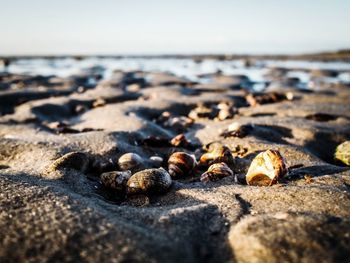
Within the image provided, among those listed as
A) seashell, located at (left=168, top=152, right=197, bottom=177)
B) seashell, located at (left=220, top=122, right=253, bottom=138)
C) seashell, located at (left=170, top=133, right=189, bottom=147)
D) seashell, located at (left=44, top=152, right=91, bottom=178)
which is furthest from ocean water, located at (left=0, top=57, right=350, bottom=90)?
seashell, located at (left=44, top=152, right=91, bottom=178)

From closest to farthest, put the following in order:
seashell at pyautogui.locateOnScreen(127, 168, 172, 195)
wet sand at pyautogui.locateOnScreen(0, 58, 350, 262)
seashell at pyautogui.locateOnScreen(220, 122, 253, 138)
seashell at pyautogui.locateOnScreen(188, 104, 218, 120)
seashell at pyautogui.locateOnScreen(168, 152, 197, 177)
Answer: wet sand at pyautogui.locateOnScreen(0, 58, 350, 262), seashell at pyautogui.locateOnScreen(127, 168, 172, 195), seashell at pyautogui.locateOnScreen(168, 152, 197, 177), seashell at pyautogui.locateOnScreen(220, 122, 253, 138), seashell at pyautogui.locateOnScreen(188, 104, 218, 120)

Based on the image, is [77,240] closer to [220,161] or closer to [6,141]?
[220,161]

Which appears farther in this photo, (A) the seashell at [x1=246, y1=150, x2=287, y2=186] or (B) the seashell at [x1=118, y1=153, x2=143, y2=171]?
(B) the seashell at [x1=118, y1=153, x2=143, y2=171]

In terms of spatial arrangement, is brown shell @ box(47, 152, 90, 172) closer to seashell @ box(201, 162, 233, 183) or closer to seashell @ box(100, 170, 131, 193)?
seashell @ box(100, 170, 131, 193)

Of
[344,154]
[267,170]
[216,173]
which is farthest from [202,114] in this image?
[267,170]

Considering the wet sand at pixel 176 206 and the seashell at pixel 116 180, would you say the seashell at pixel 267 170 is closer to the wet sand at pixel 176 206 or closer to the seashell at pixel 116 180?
the wet sand at pixel 176 206

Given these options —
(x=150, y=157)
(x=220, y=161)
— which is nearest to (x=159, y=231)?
(x=220, y=161)

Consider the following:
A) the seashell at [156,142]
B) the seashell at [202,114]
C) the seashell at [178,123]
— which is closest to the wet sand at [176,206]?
the seashell at [156,142]
